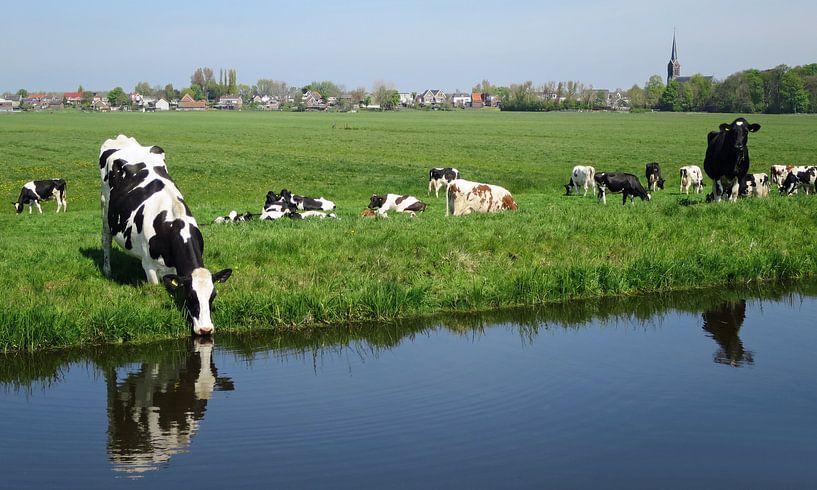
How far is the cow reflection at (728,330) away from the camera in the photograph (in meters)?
11.9

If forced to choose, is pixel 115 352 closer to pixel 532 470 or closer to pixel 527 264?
pixel 532 470

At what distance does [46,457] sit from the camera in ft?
28.2

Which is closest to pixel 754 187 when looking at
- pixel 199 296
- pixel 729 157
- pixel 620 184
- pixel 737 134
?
pixel 620 184

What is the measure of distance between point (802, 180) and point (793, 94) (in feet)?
483

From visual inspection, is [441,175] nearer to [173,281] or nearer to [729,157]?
[729,157]

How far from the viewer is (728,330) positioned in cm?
1345

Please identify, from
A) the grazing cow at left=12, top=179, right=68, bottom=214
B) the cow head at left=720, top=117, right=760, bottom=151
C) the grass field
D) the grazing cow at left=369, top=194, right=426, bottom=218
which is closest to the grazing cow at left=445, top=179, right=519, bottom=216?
the grass field

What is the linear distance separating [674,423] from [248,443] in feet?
14.7

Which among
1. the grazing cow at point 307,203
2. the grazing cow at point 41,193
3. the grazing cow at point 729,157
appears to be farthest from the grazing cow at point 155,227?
the grazing cow at point 41,193

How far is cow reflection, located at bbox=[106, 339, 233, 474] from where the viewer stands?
8.80 meters

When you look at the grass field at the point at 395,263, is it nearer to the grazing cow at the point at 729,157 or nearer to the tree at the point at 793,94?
the grazing cow at the point at 729,157

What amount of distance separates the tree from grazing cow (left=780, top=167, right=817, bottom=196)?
477 ft

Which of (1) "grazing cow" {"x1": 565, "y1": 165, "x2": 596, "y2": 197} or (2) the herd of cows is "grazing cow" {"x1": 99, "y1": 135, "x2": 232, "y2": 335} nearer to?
(2) the herd of cows

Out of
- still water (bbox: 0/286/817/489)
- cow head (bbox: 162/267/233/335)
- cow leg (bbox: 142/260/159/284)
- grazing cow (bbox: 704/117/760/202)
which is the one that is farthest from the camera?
grazing cow (bbox: 704/117/760/202)
